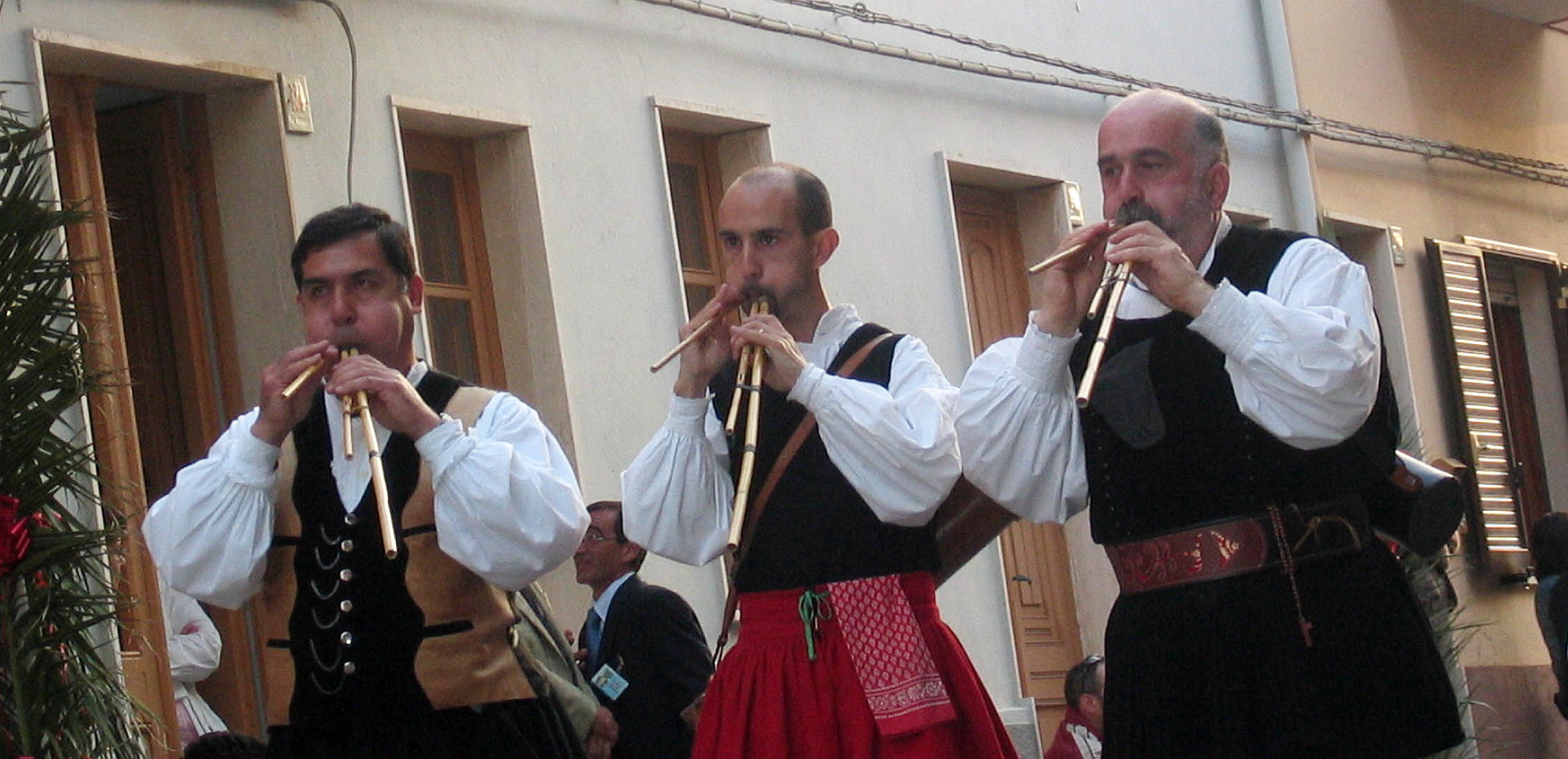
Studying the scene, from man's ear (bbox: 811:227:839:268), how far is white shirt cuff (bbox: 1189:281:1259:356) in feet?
3.37

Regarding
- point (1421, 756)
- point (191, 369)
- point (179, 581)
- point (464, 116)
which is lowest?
point (1421, 756)

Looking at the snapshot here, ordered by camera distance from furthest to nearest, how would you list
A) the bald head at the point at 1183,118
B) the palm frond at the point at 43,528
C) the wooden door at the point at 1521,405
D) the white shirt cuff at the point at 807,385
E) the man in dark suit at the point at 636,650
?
the wooden door at the point at 1521,405 → the man in dark suit at the point at 636,650 → the palm frond at the point at 43,528 → the white shirt cuff at the point at 807,385 → the bald head at the point at 1183,118

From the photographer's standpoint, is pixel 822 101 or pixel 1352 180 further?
pixel 1352 180

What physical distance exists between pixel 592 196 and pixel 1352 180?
6.74 metres

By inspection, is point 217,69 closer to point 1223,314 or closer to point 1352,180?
point 1223,314

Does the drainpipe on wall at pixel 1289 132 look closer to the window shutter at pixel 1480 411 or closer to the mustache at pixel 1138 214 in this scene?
the window shutter at pixel 1480 411

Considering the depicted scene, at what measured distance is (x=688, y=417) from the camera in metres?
4.81

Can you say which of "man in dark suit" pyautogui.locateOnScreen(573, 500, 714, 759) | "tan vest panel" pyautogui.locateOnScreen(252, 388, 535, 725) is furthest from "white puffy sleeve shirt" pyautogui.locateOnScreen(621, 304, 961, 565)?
"man in dark suit" pyautogui.locateOnScreen(573, 500, 714, 759)

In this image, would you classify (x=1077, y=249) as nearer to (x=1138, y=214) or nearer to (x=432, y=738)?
(x=1138, y=214)

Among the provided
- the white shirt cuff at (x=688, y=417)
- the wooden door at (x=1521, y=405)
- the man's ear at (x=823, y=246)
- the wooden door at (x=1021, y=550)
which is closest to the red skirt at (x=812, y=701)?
the white shirt cuff at (x=688, y=417)

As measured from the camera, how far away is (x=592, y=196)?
8414mm

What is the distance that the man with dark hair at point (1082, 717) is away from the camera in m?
8.23

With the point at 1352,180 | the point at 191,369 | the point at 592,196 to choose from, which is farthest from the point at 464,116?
the point at 1352,180

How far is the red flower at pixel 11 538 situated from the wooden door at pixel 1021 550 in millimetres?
5981
